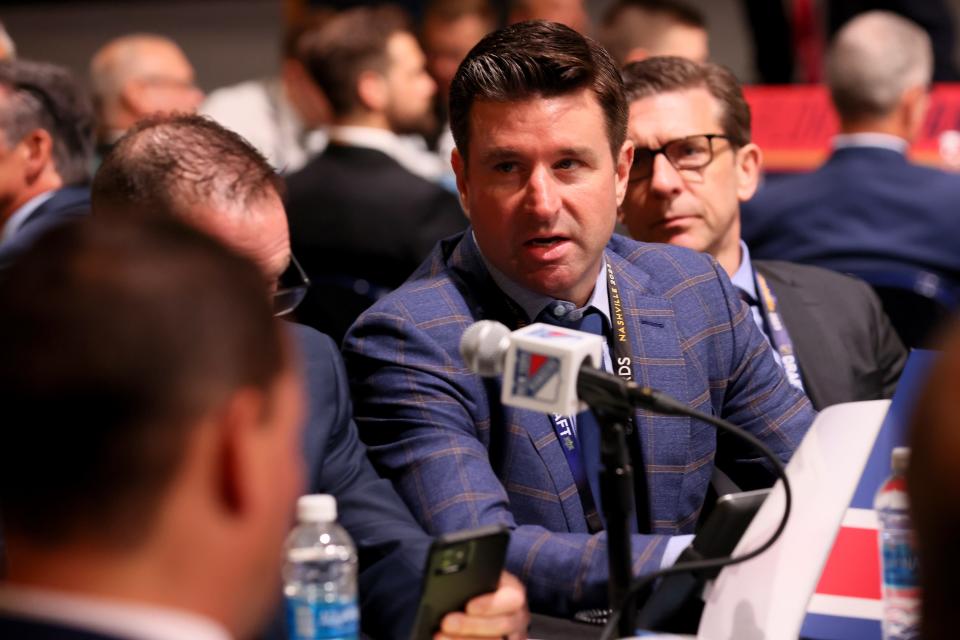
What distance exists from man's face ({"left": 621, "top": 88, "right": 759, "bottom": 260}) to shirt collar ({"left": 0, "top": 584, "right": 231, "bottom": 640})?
2.11 m

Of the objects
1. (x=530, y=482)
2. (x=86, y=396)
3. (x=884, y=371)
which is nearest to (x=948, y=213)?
(x=884, y=371)

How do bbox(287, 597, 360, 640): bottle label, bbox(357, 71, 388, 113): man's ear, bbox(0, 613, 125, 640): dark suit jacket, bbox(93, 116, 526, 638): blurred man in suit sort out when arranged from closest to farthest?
bbox(0, 613, 125, 640): dark suit jacket, bbox(287, 597, 360, 640): bottle label, bbox(93, 116, 526, 638): blurred man in suit, bbox(357, 71, 388, 113): man's ear

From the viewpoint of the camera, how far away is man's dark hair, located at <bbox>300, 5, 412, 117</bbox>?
5145 millimetres

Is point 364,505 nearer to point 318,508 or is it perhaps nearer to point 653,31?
point 318,508

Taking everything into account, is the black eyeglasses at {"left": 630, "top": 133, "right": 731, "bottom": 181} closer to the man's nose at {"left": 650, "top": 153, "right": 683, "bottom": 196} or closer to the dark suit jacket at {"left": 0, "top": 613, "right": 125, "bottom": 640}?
the man's nose at {"left": 650, "top": 153, "right": 683, "bottom": 196}

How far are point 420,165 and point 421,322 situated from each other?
11.7 feet

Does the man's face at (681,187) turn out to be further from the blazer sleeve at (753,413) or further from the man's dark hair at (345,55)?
the man's dark hair at (345,55)

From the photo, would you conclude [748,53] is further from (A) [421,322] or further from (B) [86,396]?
(B) [86,396]

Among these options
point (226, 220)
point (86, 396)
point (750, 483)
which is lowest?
point (750, 483)

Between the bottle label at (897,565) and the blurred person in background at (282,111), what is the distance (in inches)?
181

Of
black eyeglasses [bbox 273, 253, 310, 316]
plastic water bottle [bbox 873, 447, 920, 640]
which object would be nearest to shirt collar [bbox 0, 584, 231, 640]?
plastic water bottle [bbox 873, 447, 920, 640]

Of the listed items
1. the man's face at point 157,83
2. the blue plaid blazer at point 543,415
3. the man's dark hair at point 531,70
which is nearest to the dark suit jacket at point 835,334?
the blue plaid blazer at point 543,415

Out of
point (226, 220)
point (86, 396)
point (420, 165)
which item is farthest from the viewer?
point (420, 165)

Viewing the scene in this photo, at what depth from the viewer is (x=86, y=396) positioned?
3.36ft
